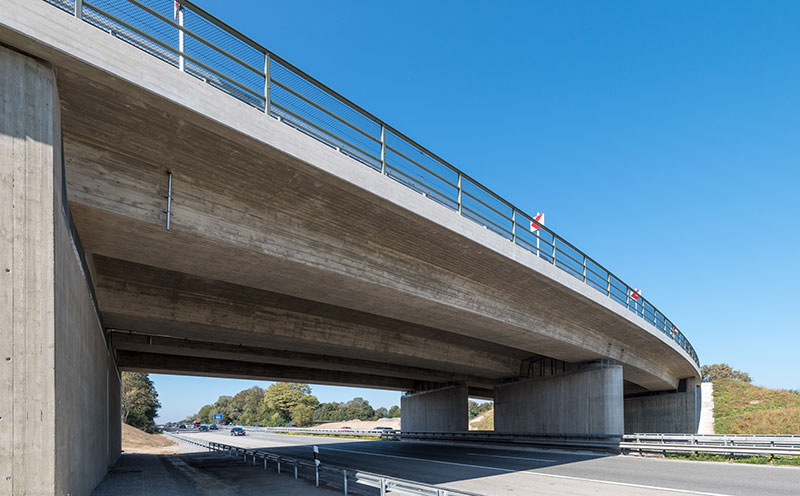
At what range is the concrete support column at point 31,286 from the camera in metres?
6.22

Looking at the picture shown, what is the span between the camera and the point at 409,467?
20453 mm

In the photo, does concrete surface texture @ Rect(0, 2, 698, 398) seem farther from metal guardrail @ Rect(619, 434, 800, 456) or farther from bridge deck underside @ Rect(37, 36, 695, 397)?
metal guardrail @ Rect(619, 434, 800, 456)

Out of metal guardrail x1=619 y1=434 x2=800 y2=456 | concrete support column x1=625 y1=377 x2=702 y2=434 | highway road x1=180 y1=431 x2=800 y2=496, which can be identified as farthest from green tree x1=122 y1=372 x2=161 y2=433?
metal guardrail x1=619 y1=434 x2=800 y2=456

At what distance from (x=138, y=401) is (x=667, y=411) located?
63.3 meters

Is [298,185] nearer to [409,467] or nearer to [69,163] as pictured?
[69,163]

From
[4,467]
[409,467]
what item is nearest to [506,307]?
[409,467]

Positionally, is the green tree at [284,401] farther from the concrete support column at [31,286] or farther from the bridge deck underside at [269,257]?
the concrete support column at [31,286]

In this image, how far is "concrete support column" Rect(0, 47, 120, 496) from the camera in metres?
6.22

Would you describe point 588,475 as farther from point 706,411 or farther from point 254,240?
point 706,411

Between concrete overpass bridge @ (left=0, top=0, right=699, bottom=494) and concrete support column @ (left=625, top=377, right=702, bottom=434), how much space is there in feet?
81.8

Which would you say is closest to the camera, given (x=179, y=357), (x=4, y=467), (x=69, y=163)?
(x=4, y=467)

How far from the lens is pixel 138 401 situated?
6888 centimetres

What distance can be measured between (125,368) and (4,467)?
85.1 ft

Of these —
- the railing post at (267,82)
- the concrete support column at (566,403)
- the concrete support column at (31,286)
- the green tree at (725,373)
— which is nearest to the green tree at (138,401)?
the concrete support column at (566,403)
